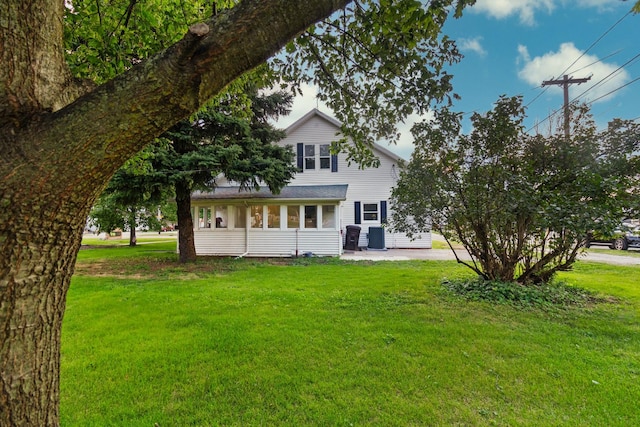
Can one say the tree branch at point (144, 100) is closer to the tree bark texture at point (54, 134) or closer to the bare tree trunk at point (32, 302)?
the tree bark texture at point (54, 134)

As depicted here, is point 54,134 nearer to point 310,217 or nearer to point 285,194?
point 285,194

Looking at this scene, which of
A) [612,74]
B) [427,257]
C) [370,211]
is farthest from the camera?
[370,211]

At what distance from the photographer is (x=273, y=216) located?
13.4m

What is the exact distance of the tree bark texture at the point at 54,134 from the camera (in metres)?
1.11

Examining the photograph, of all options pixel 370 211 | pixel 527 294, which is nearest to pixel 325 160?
pixel 370 211

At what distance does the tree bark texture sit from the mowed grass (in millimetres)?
1466

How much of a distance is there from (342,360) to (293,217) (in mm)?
10234

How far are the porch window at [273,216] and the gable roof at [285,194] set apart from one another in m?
0.71

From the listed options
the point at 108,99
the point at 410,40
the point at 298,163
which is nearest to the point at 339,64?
the point at 410,40

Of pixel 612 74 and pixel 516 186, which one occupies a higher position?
pixel 612 74

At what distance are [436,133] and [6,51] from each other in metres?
6.12

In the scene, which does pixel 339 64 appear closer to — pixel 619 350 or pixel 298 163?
pixel 619 350

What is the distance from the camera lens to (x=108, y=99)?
46.9 inches

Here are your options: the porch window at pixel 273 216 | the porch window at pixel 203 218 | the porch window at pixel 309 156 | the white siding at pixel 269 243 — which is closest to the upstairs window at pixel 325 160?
the porch window at pixel 309 156
